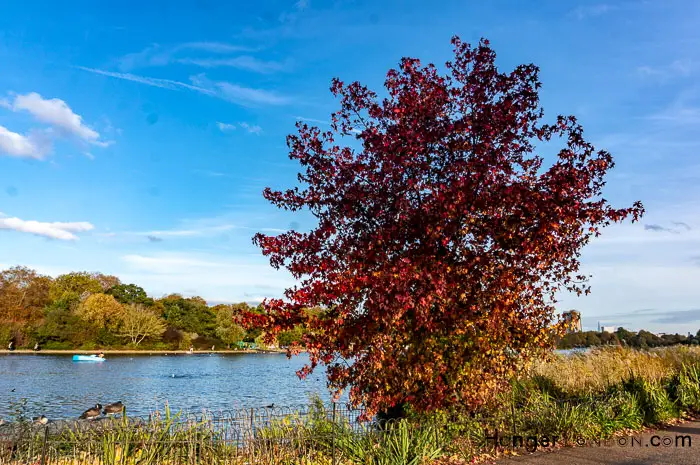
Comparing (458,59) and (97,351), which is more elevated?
(458,59)

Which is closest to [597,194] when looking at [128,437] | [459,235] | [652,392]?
[459,235]

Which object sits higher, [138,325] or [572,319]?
[572,319]

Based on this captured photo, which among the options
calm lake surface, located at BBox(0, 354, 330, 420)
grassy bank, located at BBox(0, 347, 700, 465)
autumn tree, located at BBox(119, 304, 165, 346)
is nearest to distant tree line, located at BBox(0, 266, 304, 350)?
autumn tree, located at BBox(119, 304, 165, 346)

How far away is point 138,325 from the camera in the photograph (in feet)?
269

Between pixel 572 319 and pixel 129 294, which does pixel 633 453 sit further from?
pixel 129 294

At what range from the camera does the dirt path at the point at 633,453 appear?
8.61 meters

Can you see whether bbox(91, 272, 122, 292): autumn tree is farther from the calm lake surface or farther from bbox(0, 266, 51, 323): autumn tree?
the calm lake surface

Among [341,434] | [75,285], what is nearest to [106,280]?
[75,285]

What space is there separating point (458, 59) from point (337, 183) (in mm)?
3146

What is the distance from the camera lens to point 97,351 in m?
76.5

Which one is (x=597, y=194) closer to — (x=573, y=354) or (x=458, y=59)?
(x=458, y=59)

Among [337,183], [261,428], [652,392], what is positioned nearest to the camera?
[261,428]

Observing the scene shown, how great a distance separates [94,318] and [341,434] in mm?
80753

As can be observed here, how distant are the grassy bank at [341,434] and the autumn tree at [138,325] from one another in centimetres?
7688
